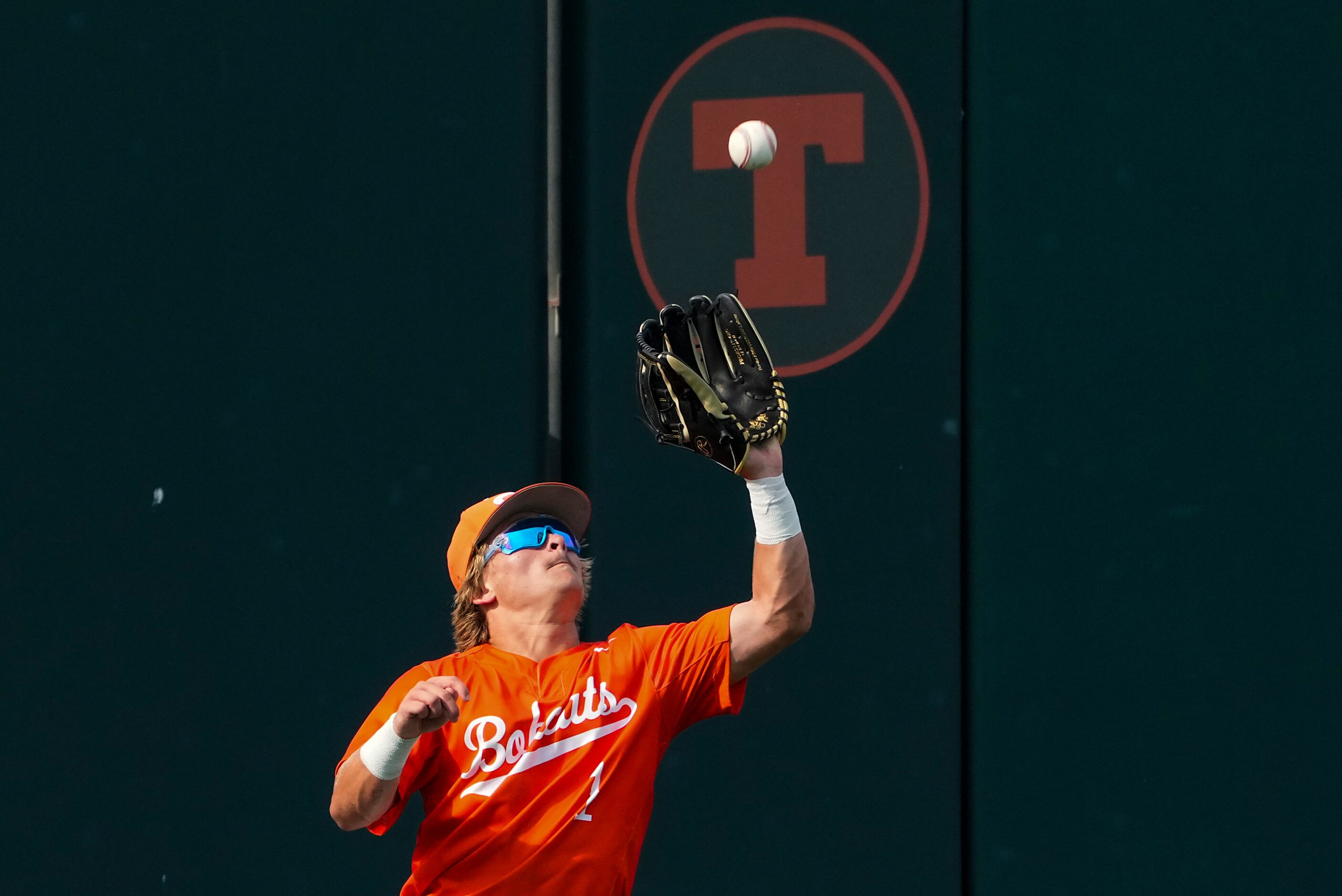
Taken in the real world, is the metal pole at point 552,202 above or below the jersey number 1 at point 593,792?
above

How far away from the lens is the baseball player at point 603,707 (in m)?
2.62

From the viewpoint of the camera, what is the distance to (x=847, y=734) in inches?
133

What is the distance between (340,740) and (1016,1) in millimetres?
2424

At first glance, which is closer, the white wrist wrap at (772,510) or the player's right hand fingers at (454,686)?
the player's right hand fingers at (454,686)

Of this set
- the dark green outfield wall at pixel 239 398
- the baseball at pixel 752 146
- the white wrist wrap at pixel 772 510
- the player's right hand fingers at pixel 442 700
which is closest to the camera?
the player's right hand fingers at pixel 442 700

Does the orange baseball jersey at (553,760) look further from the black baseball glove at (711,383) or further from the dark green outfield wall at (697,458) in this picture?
the dark green outfield wall at (697,458)

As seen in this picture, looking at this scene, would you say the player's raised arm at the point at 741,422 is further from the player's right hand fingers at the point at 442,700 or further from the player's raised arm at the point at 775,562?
the player's right hand fingers at the point at 442,700

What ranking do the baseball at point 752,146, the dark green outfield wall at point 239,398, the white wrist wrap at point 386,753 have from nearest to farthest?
the white wrist wrap at point 386,753
the baseball at point 752,146
the dark green outfield wall at point 239,398

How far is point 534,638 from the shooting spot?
9.39 feet

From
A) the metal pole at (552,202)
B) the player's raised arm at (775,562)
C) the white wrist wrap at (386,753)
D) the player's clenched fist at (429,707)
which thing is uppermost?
the metal pole at (552,202)

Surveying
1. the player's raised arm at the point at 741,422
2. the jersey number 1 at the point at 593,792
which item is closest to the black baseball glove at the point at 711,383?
the player's raised arm at the point at 741,422

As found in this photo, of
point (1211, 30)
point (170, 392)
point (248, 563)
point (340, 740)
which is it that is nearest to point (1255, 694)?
point (1211, 30)

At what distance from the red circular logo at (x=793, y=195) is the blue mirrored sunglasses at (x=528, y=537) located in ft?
2.49

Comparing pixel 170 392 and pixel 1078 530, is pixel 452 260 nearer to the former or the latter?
pixel 170 392
